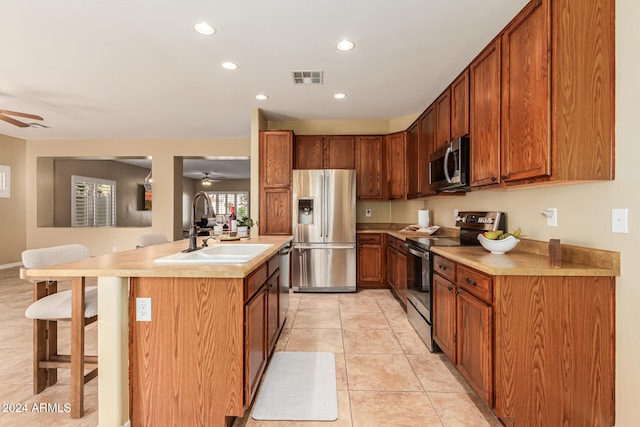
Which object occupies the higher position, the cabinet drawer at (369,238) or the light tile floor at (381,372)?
the cabinet drawer at (369,238)

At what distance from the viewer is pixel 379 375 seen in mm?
2197

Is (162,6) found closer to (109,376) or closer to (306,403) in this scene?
(109,376)

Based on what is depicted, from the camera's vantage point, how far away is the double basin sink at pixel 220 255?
5.56ft

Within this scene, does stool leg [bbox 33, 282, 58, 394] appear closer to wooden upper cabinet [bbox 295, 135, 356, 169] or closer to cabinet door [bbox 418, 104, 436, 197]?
wooden upper cabinet [bbox 295, 135, 356, 169]

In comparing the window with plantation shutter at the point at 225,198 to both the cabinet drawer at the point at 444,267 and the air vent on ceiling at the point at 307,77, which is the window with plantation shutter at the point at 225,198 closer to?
the air vent on ceiling at the point at 307,77

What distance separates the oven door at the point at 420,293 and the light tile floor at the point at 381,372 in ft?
0.32

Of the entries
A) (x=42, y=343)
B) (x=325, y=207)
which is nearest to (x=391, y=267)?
(x=325, y=207)

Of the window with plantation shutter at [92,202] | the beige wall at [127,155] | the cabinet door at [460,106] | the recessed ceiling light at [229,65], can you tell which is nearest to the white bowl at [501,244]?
the cabinet door at [460,106]

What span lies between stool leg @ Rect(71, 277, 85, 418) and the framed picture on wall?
6420mm

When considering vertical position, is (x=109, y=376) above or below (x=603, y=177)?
below

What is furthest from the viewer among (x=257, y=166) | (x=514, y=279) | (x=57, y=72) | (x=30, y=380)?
(x=257, y=166)

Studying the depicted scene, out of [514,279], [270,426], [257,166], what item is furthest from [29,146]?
[514,279]

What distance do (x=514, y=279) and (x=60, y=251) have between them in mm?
2891

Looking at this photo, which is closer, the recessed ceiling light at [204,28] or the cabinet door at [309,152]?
the recessed ceiling light at [204,28]
